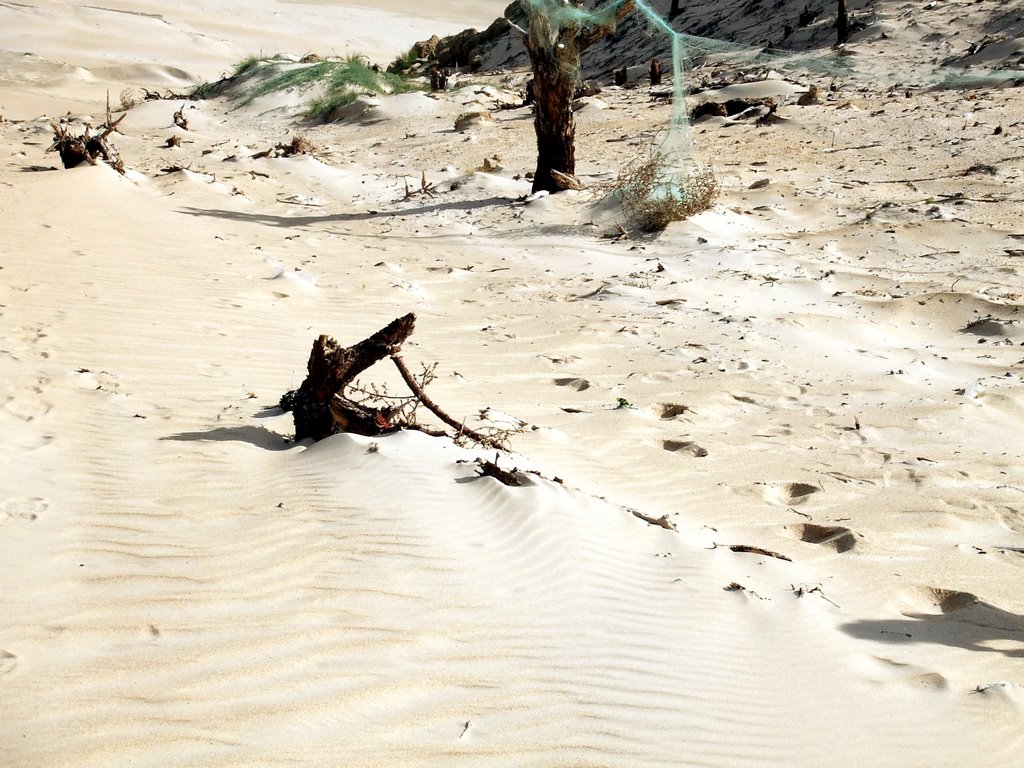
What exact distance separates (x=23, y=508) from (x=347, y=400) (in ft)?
4.61

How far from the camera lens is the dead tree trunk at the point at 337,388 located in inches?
163

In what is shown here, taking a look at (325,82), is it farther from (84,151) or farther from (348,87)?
(84,151)

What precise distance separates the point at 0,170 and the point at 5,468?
28.6ft

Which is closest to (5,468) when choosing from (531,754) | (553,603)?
(553,603)

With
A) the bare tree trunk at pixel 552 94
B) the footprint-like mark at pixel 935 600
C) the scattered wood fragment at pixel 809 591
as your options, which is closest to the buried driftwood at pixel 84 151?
the bare tree trunk at pixel 552 94

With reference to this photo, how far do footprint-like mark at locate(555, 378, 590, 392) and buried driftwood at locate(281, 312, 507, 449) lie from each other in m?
1.26

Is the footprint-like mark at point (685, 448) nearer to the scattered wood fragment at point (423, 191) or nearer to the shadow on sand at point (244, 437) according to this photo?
the shadow on sand at point (244, 437)

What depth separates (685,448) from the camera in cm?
476

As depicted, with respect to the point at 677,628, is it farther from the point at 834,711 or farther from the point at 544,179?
the point at 544,179

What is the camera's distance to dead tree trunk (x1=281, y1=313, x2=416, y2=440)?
4141 mm

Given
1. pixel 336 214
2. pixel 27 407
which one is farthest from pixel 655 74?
pixel 27 407

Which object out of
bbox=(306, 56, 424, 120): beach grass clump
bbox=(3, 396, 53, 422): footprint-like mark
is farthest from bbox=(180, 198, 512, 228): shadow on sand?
bbox=(306, 56, 424, 120): beach grass clump

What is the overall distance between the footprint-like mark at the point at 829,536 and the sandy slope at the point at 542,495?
12mm

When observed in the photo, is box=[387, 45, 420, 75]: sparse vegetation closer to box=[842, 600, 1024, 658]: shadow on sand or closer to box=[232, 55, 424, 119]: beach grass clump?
box=[232, 55, 424, 119]: beach grass clump
